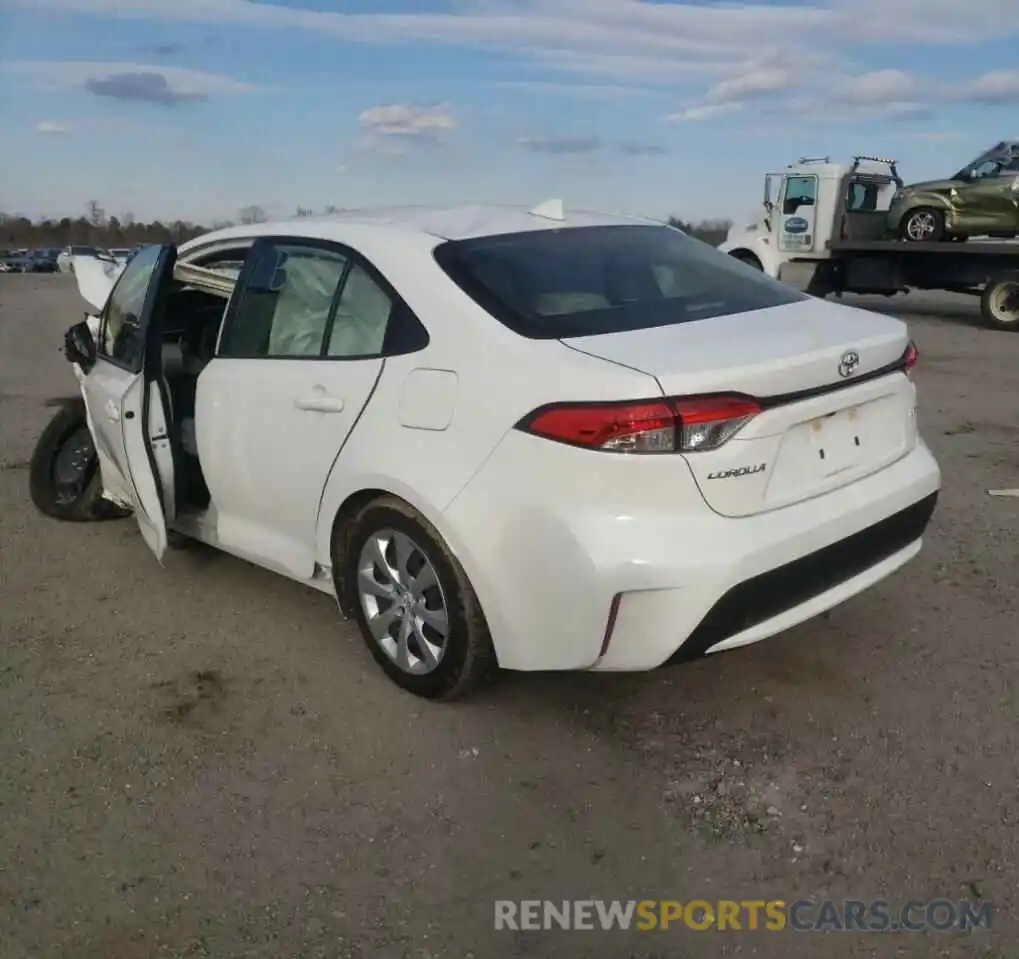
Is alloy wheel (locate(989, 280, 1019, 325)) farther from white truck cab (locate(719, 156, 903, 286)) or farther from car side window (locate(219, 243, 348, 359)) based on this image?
car side window (locate(219, 243, 348, 359))

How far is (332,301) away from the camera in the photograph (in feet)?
12.6

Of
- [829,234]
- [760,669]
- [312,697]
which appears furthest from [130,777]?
[829,234]

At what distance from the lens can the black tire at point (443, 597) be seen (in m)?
3.31

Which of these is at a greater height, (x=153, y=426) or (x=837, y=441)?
(x=837, y=441)

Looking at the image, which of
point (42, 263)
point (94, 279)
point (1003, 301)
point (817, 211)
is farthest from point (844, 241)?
point (42, 263)

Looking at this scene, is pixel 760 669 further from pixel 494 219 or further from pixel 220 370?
pixel 220 370

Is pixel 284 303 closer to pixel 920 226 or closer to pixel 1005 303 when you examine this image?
pixel 1005 303

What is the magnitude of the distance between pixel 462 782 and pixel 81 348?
124 inches

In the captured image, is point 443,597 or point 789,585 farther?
point 443,597

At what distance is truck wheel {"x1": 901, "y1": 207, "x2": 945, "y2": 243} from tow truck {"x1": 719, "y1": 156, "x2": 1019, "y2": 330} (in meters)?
0.23

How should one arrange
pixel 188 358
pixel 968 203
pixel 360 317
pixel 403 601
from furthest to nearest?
1. pixel 968 203
2. pixel 188 358
3. pixel 360 317
4. pixel 403 601

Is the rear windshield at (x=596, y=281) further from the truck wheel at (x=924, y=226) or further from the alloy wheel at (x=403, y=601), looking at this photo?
the truck wheel at (x=924, y=226)

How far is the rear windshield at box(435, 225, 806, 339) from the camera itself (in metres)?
3.32

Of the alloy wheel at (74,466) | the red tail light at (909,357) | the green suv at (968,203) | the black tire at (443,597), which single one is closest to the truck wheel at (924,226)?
the green suv at (968,203)
